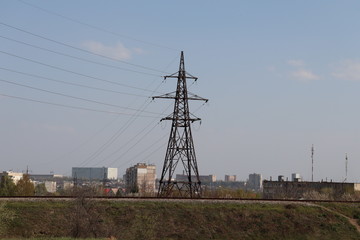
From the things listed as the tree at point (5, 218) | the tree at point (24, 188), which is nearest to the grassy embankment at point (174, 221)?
the tree at point (5, 218)

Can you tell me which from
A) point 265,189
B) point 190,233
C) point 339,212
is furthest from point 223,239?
point 265,189

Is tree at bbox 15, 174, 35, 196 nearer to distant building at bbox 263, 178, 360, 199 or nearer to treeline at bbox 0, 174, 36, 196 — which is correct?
treeline at bbox 0, 174, 36, 196

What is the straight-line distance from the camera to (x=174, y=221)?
5697 cm

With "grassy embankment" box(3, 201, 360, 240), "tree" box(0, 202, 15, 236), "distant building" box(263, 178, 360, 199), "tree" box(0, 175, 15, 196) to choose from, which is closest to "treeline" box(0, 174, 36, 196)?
"tree" box(0, 175, 15, 196)

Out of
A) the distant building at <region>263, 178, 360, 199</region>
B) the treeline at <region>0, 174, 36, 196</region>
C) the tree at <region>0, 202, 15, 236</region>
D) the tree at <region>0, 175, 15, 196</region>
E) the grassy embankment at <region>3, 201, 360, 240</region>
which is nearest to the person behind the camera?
the tree at <region>0, 202, 15, 236</region>

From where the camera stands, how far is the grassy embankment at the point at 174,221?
52138 mm

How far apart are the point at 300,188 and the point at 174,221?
87.8 meters

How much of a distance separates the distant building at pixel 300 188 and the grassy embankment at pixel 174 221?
2437 inches

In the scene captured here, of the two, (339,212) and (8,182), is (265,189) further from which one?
(339,212)

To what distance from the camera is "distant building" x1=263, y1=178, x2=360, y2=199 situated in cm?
12562

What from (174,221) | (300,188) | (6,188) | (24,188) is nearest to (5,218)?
(174,221)

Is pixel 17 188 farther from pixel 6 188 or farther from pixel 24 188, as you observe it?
pixel 6 188

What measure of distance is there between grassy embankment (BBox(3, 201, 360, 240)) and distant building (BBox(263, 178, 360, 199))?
61907 mm

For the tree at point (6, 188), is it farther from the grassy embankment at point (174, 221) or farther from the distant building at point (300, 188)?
the distant building at point (300, 188)
